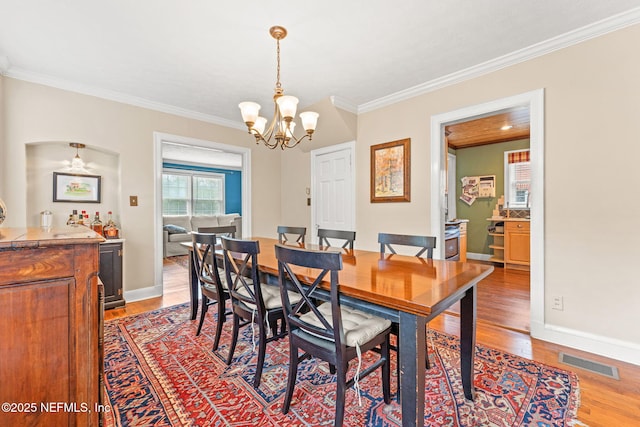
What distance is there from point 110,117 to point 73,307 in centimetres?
317

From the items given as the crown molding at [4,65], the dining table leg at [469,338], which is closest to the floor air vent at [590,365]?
the dining table leg at [469,338]

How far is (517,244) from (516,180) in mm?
1351

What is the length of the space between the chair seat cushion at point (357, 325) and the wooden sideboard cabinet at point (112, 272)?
276cm

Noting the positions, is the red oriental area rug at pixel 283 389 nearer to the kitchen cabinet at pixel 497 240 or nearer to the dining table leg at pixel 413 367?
the dining table leg at pixel 413 367

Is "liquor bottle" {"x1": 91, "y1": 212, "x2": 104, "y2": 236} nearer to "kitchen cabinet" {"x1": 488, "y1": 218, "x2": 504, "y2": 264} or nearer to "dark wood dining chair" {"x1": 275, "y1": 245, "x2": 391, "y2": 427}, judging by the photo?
"dark wood dining chair" {"x1": 275, "y1": 245, "x2": 391, "y2": 427}

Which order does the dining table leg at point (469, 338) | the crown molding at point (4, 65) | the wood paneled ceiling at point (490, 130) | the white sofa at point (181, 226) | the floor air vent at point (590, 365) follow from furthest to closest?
the white sofa at point (181, 226), the wood paneled ceiling at point (490, 130), the crown molding at point (4, 65), the floor air vent at point (590, 365), the dining table leg at point (469, 338)

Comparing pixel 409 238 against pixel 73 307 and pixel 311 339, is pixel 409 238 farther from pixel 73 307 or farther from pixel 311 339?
pixel 73 307

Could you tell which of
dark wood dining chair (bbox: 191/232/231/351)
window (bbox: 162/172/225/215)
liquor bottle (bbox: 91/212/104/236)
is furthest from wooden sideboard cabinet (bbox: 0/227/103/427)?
window (bbox: 162/172/225/215)

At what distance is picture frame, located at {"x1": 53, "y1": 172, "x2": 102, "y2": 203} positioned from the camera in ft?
10.6

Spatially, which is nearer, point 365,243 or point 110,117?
point 110,117

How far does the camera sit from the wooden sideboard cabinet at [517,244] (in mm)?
4867

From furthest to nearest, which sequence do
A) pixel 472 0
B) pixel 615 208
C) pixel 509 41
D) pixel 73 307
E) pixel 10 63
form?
pixel 10 63 < pixel 509 41 < pixel 615 208 < pixel 472 0 < pixel 73 307

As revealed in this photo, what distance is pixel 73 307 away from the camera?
3.44ft

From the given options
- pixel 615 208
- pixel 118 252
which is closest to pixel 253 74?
pixel 118 252
